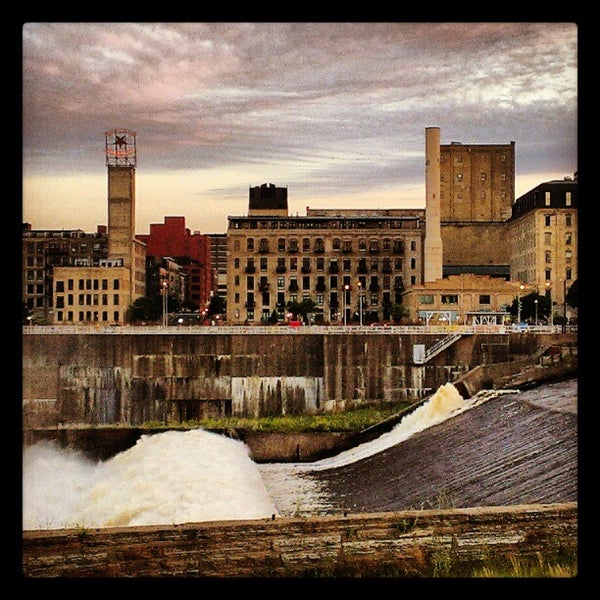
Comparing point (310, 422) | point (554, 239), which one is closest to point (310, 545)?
point (310, 422)

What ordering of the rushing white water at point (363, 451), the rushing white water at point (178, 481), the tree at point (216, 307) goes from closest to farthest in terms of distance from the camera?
the rushing white water at point (178, 481), the rushing white water at point (363, 451), the tree at point (216, 307)

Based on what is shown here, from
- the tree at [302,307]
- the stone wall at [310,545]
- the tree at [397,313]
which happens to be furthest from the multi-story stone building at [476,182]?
the stone wall at [310,545]

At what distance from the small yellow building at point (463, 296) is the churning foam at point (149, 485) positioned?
102 ft

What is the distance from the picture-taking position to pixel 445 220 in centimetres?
8325

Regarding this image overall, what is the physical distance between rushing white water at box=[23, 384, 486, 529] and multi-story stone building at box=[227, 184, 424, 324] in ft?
125

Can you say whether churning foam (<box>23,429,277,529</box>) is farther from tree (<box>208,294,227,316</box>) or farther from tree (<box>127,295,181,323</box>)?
tree (<box>208,294,227,316</box>)

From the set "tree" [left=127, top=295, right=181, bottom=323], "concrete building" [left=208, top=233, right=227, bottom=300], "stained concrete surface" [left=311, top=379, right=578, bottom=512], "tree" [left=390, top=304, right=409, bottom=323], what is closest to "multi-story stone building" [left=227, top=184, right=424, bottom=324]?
"tree" [left=390, top=304, right=409, bottom=323]

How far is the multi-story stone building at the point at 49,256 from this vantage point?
2635 inches

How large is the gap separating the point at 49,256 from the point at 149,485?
5445cm

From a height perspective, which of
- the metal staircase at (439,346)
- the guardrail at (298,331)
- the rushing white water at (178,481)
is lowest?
the rushing white water at (178,481)

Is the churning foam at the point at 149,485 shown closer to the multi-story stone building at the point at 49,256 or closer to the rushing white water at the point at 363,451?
the rushing white water at the point at 363,451
